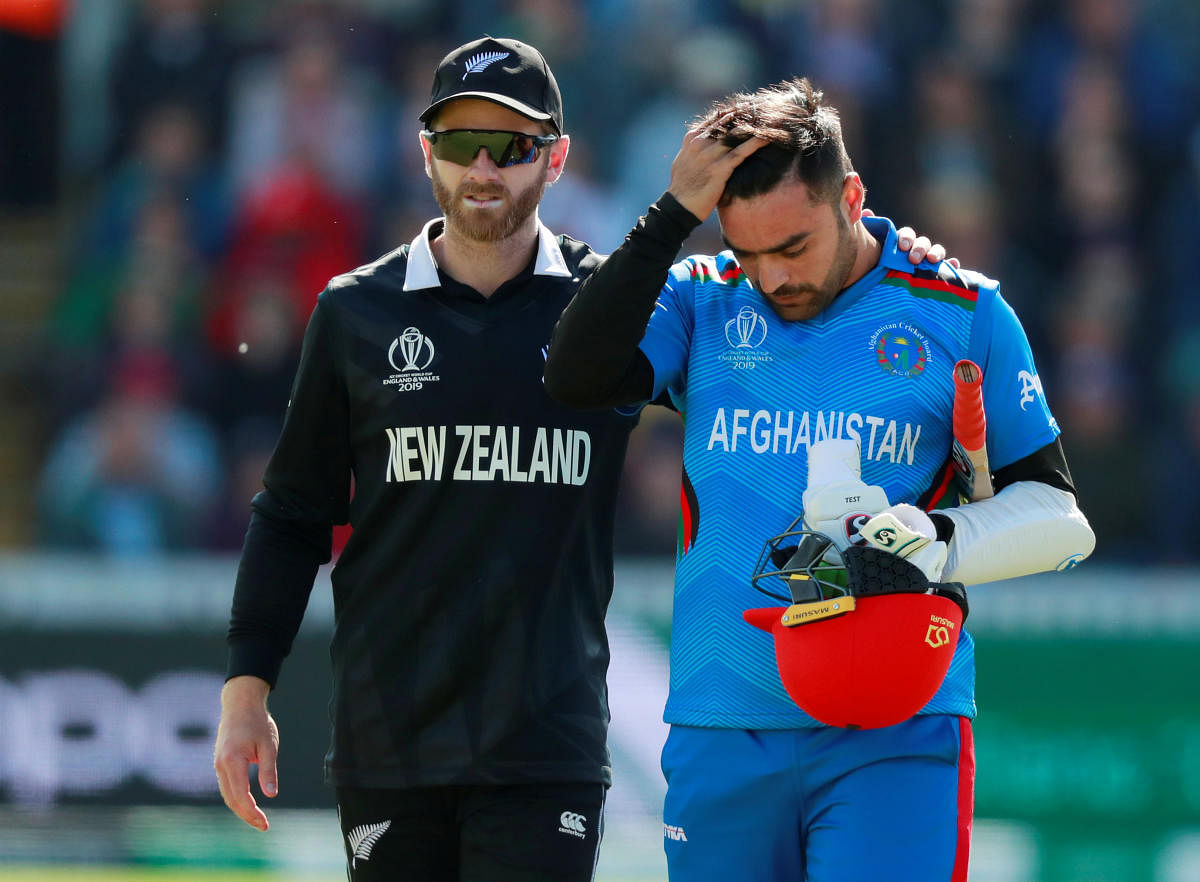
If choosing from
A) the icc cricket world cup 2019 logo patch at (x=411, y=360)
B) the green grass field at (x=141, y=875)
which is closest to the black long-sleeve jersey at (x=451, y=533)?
the icc cricket world cup 2019 logo patch at (x=411, y=360)

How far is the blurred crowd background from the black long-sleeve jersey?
4752 millimetres

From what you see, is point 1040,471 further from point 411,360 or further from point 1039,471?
point 411,360

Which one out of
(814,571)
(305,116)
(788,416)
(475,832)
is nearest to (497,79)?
(788,416)

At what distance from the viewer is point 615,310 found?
3092 millimetres

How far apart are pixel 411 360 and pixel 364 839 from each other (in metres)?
0.99

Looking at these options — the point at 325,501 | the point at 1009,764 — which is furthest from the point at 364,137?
the point at 325,501

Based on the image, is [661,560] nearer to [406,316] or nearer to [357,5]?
[357,5]

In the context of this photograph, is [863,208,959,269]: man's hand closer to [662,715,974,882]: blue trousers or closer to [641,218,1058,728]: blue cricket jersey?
[641,218,1058,728]: blue cricket jersey

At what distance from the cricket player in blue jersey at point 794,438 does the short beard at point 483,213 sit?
0.45m

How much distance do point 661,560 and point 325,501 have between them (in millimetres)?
4577

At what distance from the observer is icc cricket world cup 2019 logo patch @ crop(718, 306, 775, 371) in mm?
3295

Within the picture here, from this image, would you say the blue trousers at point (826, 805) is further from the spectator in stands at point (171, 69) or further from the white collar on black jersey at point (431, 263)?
the spectator in stands at point (171, 69)

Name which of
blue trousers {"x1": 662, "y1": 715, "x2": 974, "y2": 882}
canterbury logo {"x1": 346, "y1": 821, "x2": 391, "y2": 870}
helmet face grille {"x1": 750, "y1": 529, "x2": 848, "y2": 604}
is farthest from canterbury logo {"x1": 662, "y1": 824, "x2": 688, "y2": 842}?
canterbury logo {"x1": 346, "y1": 821, "x2": 391, "y2": 870}

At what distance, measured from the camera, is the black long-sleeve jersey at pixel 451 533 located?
11.5 ft
